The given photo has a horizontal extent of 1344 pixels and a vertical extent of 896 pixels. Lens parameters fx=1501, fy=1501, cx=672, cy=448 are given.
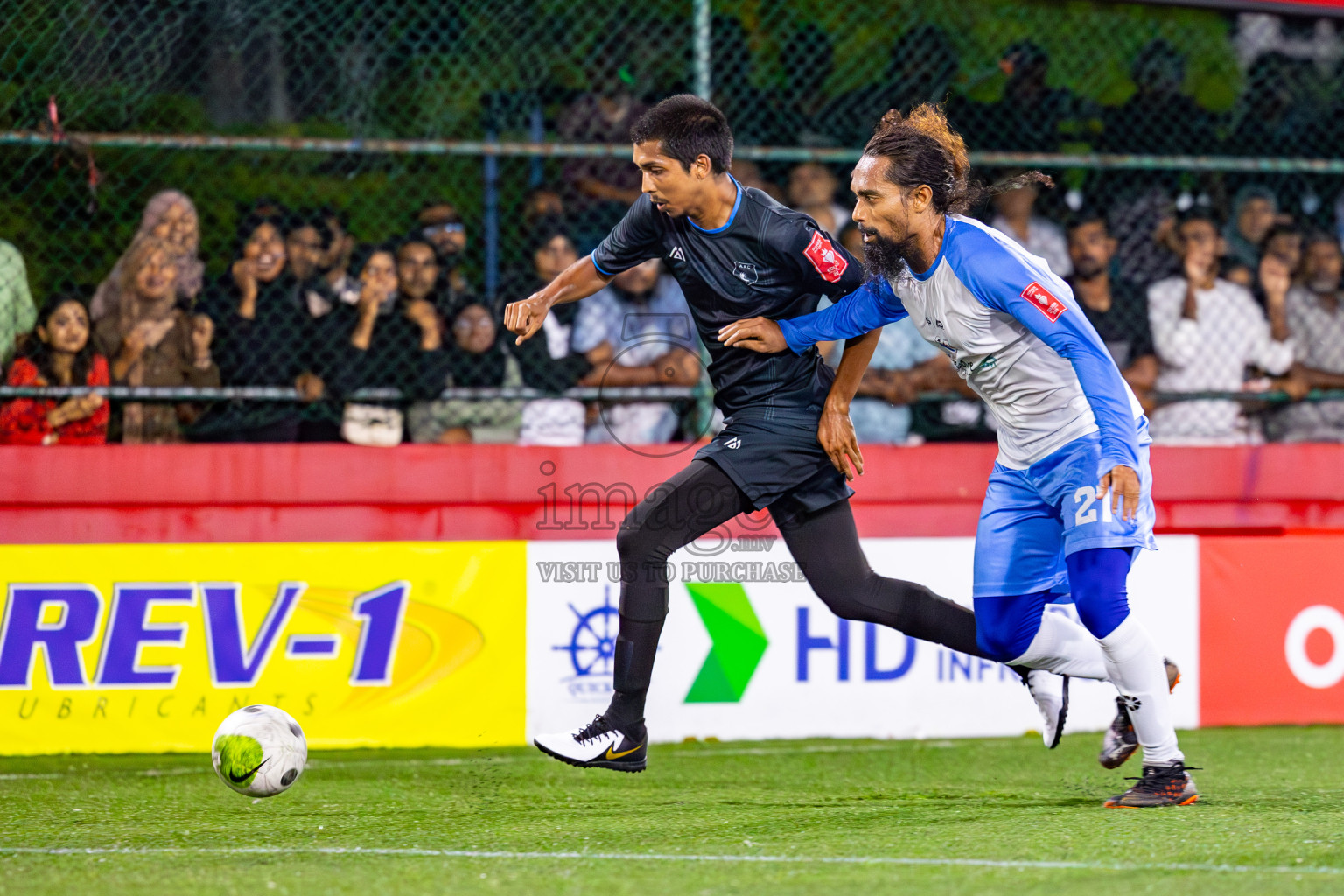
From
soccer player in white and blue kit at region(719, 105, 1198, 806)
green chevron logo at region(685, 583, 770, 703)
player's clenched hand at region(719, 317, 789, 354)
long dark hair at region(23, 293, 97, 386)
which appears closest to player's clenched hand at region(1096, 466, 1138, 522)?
soccer player in white and blue kit at region(719, 105, 1198, 806)

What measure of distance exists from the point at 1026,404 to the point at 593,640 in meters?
2.54

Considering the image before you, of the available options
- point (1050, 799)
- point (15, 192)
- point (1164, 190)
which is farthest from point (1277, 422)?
point (15, 192)

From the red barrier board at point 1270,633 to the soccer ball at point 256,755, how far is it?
411 cm

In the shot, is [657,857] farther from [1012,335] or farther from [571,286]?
[571,286]

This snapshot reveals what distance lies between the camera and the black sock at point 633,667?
4617mm

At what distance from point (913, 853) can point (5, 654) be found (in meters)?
3.79

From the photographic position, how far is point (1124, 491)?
388cm

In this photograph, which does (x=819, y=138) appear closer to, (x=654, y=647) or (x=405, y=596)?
(x=405, y=596)

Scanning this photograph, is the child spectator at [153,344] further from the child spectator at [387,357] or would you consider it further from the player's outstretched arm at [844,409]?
the player's outstretched arm at [844,409]

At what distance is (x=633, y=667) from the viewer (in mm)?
4625

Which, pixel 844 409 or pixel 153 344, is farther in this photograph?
pixel 153 344

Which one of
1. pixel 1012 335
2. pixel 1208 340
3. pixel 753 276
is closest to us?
pixel 1012 335

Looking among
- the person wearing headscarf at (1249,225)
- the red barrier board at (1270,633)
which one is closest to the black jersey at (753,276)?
the red barrier board at (1270,633)

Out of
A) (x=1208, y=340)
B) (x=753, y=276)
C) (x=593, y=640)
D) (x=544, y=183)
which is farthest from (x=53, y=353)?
(x=1208, y=340)
